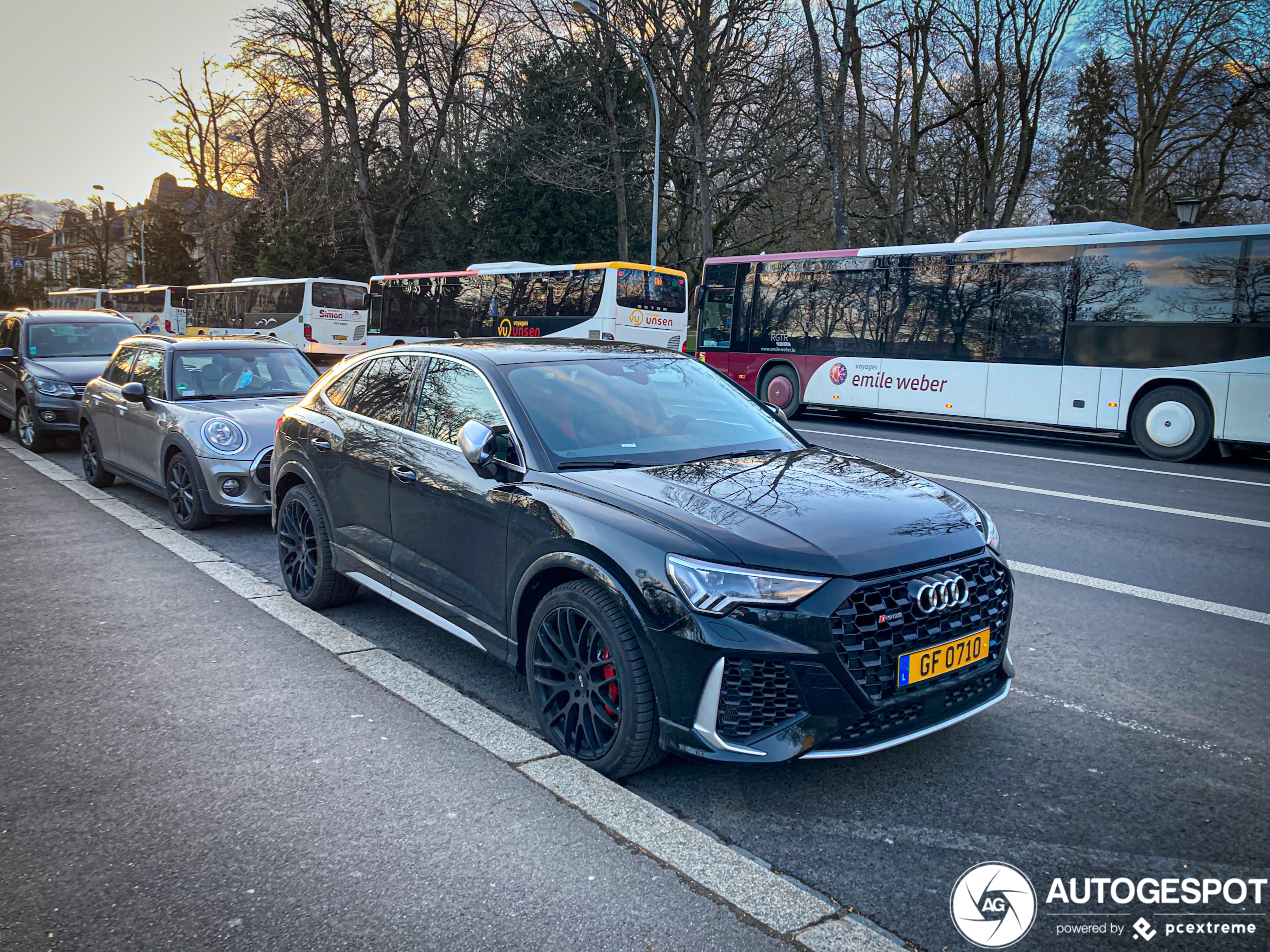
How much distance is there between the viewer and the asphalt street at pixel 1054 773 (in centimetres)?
303

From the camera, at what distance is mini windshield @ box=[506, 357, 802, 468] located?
4.20 meters

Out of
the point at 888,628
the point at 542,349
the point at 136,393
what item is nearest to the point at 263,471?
the point at 136,393

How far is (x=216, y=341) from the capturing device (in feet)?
29.3

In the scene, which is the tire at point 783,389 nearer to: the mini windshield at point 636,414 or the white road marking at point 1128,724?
the mini windshield at point 636,414

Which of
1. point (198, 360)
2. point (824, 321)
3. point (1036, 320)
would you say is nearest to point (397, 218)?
point (824, 321)

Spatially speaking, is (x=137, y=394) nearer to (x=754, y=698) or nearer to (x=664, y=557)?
(x=664, y=557)

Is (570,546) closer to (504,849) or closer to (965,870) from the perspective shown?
(504,849)

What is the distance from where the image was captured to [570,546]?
3621 mm

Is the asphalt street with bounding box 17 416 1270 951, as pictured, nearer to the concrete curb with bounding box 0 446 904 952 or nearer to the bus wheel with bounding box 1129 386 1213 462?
the concrete curb with bounding box 0 446 904 952

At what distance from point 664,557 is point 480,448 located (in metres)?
1.11

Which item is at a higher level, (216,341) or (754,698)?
(216,341)

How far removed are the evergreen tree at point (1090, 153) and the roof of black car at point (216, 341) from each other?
92.2ft

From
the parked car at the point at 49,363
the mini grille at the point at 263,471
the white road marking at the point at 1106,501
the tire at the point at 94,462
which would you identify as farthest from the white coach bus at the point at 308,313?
the white road marking at the point at 1106,501

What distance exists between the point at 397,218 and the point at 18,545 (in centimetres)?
3437
